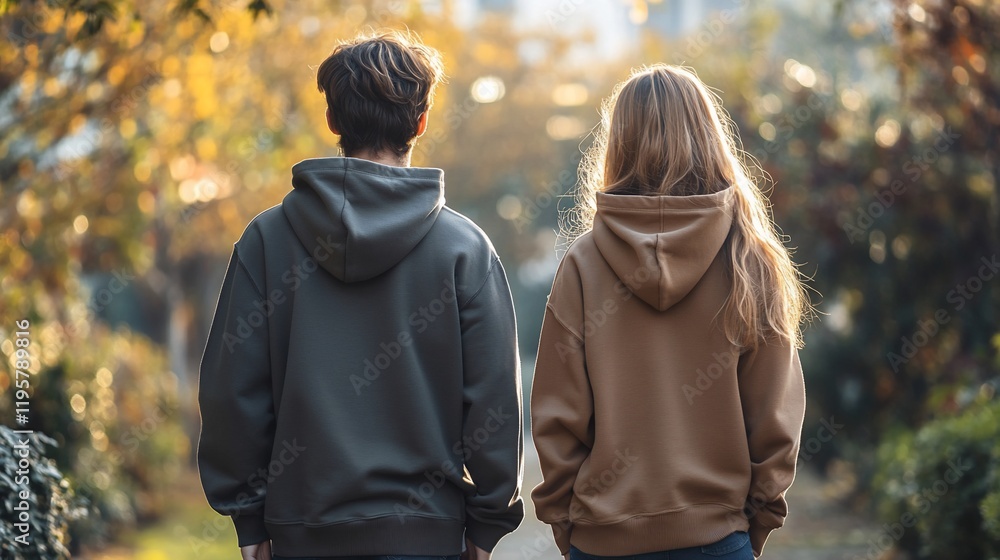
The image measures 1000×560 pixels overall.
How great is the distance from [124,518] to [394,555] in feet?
22.4

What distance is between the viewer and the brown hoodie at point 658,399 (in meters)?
2.62

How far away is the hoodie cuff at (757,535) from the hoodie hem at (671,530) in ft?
0.39

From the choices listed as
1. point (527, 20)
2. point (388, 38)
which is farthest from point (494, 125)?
point (388, 38)

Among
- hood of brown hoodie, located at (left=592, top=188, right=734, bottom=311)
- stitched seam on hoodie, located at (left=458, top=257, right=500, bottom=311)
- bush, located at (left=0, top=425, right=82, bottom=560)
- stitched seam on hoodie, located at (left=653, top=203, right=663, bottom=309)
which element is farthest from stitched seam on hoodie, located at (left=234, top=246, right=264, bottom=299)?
bush, located at (left=0, top=425, right=82, bottom=560)

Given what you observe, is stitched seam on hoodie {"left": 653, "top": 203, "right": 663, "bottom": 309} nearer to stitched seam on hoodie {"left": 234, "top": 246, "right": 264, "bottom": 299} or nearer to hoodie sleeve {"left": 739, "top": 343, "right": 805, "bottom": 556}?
hoodie sleeve {"left": 739, "top": 343, "right": 805, "bottom": 556}

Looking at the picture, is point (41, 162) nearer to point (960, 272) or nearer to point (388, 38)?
point (388, 38)

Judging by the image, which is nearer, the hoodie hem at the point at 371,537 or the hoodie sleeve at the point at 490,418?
the hoodie hem at the point at 371,537

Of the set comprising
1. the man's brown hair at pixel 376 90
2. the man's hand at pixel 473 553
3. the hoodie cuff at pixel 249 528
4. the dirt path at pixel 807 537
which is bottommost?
the dirt path at pixel 807 537

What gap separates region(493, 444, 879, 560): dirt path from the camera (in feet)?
26.7

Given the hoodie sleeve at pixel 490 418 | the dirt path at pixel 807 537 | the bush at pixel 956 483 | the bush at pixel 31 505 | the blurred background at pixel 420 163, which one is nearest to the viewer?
the hoodie sleeve at pixel 490 418

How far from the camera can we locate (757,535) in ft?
9.02

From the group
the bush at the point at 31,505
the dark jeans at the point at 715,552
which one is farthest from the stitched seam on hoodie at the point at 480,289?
the bush at the point at 31,505

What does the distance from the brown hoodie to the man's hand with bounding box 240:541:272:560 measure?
72 cm

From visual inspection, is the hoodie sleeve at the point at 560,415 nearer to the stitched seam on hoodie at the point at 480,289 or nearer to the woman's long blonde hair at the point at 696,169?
the stitched seam on hoodie at the point at 480,289
